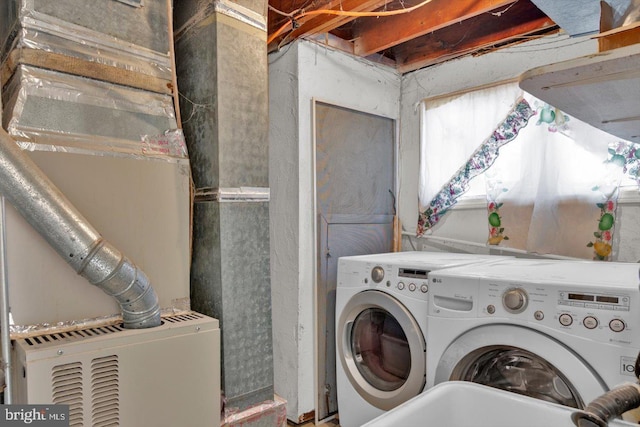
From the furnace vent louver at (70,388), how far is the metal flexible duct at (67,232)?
0.19 metres

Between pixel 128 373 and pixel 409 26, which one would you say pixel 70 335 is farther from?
pixel 409 26

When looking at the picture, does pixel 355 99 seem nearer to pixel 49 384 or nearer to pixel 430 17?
pixel 430 17

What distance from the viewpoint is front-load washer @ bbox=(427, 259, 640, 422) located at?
123cm

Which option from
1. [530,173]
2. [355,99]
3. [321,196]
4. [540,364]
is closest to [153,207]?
[321,196]

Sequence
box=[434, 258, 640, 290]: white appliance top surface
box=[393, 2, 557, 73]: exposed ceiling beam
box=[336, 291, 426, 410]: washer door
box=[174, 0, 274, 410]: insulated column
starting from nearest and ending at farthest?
box=[434, 258, 640, 290]: white appliance top surface → box=[174, 0, 274, 410]: insulated column → box=[336, 291, 426, 410]: washer door → box=[393, 2, 557, 73]: exposed ceiling beam

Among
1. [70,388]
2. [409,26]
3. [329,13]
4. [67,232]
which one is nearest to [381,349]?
[70,388]

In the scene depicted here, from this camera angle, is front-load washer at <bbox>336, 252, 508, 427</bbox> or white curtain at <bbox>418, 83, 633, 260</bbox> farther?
white curtain at <bbox>418, 83, 633, 260</bbox>

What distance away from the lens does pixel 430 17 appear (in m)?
2.27

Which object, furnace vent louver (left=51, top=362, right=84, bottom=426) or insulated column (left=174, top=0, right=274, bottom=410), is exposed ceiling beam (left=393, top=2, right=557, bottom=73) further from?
furnace vent louver (left=51, top=362, right=84, bottom=426)

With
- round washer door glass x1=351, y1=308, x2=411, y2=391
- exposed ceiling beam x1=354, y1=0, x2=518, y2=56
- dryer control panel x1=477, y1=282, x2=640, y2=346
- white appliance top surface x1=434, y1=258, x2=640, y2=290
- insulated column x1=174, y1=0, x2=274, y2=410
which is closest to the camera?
dryer control panel x1=477, y1=282, x2=640, y2=346

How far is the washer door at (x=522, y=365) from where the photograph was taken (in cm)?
126

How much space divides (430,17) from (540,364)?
186 cm

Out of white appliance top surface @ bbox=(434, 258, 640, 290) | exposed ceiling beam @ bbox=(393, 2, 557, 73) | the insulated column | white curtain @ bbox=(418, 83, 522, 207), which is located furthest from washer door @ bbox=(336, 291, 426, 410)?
exposed ceiling beam @ bbox=(393, 2, 557, 73)

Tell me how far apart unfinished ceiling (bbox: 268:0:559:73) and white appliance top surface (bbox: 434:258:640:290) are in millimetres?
1256
